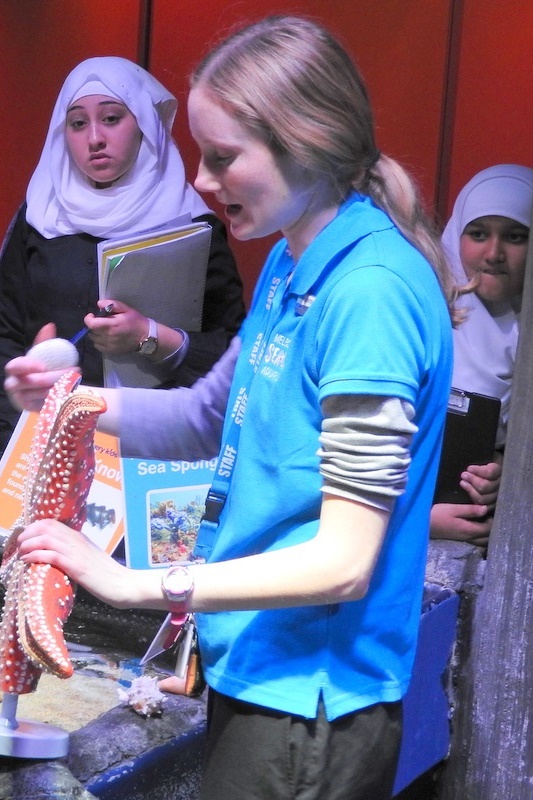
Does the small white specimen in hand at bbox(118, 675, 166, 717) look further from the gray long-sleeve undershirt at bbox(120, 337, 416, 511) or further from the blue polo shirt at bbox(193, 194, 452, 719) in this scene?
the gray long-sleeve undershirt at bbox(120, 337, 416, 511)

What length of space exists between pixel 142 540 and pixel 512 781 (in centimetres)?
98

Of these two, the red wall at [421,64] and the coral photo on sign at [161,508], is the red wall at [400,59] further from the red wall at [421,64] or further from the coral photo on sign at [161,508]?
the coral photo on sign at [161,508]

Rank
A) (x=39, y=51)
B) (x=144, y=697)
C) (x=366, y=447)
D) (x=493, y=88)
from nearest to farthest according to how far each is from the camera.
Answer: (x=366, y=447)
(x=144, y=697)
(x=493, y=88)
(x=39, y=51)

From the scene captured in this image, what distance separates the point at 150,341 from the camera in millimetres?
2312

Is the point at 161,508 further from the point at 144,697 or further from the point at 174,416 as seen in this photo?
the point at 174,416

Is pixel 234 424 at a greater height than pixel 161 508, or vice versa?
pixel 234 424

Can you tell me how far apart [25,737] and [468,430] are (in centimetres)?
131

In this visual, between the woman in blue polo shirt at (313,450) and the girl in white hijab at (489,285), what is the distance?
128cm

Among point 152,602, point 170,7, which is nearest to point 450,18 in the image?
point 170,7

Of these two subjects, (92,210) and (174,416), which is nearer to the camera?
(174,416)

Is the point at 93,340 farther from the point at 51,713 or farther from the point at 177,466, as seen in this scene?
the point at 51,713

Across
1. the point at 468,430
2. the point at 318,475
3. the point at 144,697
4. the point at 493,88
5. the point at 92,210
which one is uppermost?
the point at 493,88

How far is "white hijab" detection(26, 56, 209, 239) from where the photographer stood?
8.57 feet

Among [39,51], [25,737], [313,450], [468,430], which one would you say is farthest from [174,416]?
[39,51]
